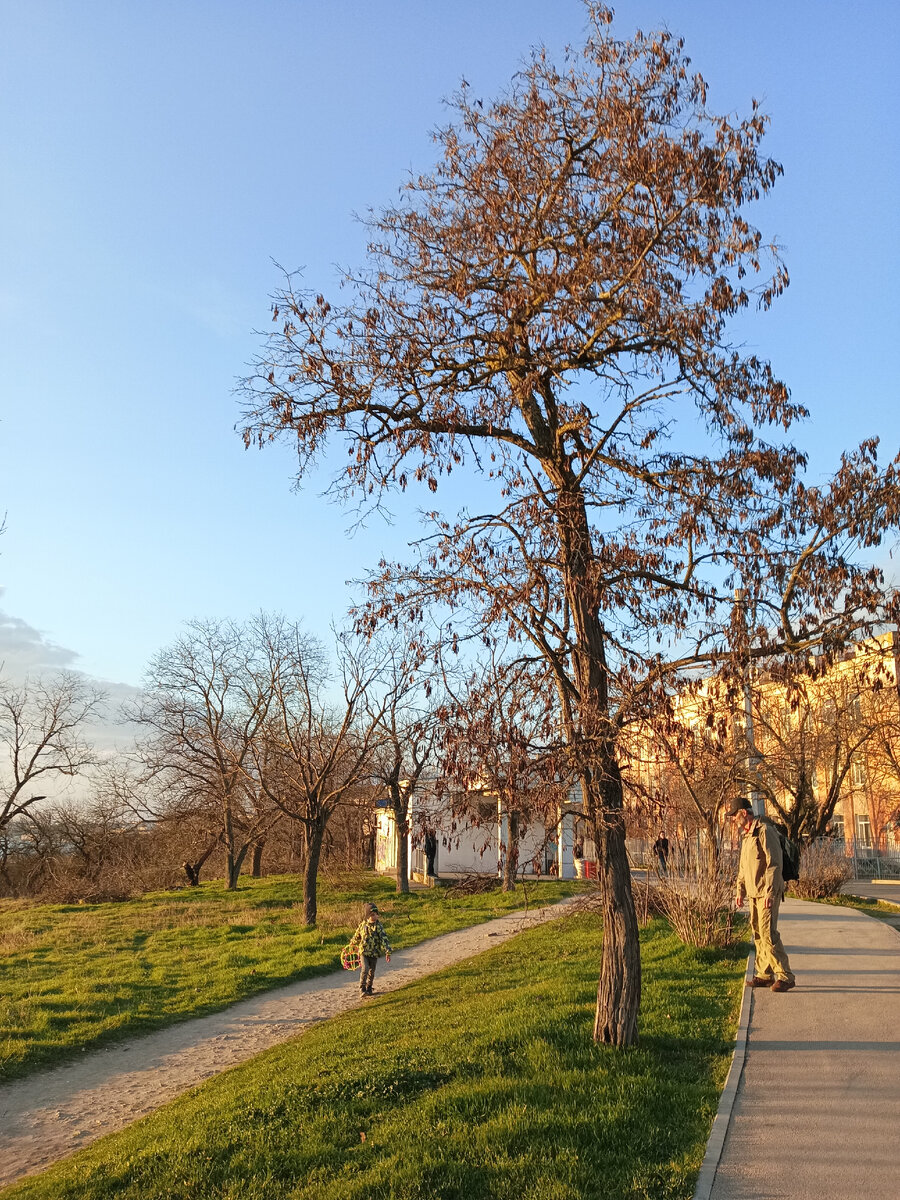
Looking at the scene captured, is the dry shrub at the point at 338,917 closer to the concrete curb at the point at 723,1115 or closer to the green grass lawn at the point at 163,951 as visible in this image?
the green grass lawn at the point at 163,951

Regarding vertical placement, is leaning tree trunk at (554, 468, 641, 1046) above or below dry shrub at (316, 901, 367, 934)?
above

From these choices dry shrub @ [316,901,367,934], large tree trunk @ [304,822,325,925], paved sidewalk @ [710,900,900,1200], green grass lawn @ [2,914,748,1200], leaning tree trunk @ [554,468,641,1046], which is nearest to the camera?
paved sidewalk @ [710,900,900,1200]

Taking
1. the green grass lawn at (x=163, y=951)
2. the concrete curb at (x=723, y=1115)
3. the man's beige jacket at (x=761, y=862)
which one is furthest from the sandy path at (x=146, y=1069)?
the man's beige jacket at (x=761, y=862)

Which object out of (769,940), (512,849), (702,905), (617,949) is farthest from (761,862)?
(512,849)

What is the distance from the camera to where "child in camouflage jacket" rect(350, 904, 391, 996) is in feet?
45.6

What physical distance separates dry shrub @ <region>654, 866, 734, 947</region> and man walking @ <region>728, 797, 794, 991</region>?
7.68 feet

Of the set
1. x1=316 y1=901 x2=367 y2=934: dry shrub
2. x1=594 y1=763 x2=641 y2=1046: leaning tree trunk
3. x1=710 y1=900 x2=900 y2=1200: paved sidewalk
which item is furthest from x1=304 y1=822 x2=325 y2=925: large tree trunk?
x1=594 y1=763 x2=641 y2=1046: leaning tree trunk

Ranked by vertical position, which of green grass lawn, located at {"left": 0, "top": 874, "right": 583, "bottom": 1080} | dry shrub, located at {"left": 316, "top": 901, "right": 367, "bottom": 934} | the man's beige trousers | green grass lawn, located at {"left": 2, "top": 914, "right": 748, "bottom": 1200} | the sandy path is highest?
the man's beige trousers

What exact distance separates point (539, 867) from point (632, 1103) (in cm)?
161

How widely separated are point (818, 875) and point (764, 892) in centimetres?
1136

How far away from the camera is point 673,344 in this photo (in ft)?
25.2

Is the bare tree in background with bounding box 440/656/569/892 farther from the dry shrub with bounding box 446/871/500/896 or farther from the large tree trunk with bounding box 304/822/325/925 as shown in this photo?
the large tree trunk with bounding box 304/822/325/925

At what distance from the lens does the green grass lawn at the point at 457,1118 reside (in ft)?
17.4

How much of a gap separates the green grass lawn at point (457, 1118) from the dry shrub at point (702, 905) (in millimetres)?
2307
